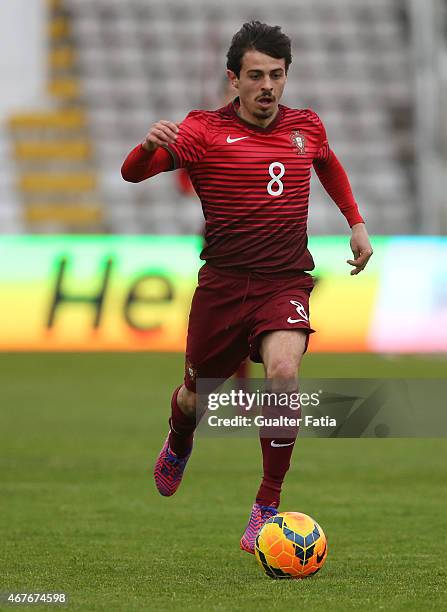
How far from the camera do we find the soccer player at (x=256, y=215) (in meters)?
5.74

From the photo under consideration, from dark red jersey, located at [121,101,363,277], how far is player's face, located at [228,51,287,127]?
0.45 ft

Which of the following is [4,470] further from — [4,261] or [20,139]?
[20,139]

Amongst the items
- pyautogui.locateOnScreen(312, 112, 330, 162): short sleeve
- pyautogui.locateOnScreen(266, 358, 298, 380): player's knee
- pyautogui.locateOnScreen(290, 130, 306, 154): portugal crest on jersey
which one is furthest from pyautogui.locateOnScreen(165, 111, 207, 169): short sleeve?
pyautogui.locateOnScreen(266, 358, 298, 380): player's knee

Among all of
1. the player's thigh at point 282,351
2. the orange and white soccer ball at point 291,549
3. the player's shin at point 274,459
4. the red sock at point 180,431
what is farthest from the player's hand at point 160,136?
the orange and white soccer ball at point 291,549

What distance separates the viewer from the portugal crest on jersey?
19.5ft

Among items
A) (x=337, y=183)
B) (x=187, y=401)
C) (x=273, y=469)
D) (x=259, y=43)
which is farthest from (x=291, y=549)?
(x=259, y=43)

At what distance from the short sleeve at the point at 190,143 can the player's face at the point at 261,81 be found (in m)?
0.22

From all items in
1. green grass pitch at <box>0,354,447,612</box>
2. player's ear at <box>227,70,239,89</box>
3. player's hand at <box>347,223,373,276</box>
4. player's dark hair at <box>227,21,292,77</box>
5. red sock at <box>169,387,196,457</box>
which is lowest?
green grass pitch at <box>0,354,447,612</box>

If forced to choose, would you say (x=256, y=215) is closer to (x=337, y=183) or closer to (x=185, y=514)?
(x=337, y=183)

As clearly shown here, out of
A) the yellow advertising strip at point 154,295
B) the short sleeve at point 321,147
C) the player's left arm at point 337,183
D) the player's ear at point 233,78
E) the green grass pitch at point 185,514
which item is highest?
the player's ear at point 233,78

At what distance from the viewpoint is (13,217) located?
21.1m

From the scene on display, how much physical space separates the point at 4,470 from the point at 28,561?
2941 mm

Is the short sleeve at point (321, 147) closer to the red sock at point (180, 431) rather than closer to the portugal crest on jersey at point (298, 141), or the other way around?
the portugal crest on jersey at point (298, 141)

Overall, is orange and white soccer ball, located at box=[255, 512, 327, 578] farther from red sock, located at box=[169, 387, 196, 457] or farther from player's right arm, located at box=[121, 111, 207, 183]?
player's right arm, located at box=[121, 111, 207, 183]
